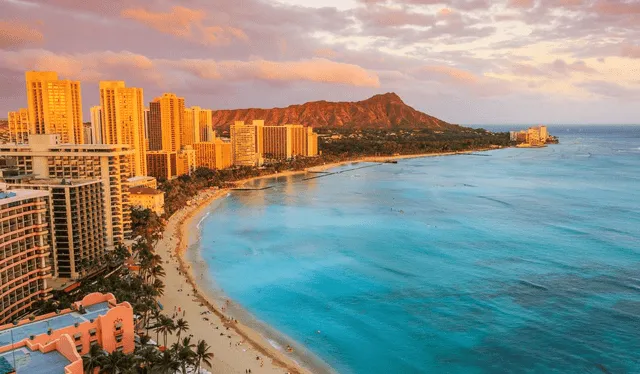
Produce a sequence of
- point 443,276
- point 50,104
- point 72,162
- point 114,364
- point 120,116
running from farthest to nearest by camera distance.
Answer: point 120,116 → point 50,104 → point 443,276 → point 72,162 → point 114,364

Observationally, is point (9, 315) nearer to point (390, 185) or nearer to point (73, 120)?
point (73, 120)

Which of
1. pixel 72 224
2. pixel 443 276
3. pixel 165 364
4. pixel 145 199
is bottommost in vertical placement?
pixel 443 276

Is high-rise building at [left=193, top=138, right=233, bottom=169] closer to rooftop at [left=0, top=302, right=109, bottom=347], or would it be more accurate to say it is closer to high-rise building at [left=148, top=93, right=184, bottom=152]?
high-rise building at [left=148, top=93, right=184, bottom=152]

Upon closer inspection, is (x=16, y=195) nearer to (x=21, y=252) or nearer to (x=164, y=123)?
(x=21, y=252)

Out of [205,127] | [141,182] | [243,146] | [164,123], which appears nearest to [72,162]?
[141,182]

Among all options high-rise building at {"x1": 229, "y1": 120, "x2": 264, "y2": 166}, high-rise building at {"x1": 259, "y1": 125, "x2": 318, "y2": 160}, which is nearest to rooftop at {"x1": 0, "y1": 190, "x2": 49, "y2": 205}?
high-rise building at {"x1": 229, "y1": 120, "x2": 264, "y2": 166}

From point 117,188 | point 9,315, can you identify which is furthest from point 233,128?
point 9,315

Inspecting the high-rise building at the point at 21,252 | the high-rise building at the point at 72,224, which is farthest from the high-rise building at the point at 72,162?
the high-rise building at the point at 21,252
